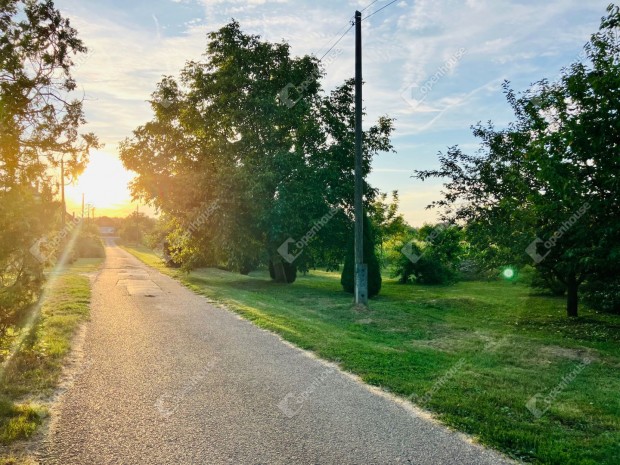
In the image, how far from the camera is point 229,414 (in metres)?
5.26

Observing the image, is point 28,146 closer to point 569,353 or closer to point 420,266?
point 569,353

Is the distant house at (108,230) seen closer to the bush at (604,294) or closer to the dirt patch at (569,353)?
the bush at (604,294)

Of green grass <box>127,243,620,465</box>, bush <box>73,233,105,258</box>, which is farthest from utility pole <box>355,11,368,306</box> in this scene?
bush <box>73,233,105,258</box>

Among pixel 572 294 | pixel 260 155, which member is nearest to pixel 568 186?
pixel 572 294

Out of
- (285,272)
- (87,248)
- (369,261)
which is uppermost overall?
(369,261)

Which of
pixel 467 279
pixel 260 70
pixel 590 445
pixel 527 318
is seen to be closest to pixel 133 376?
pixel 590 445

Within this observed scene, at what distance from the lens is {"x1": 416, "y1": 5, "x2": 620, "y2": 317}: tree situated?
383 inches

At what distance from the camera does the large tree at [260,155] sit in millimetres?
19828

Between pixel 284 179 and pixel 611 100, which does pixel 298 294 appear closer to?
pixel 284 179

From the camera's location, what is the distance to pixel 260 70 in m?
21.9

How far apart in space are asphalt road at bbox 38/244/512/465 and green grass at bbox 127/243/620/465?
0.53 meters

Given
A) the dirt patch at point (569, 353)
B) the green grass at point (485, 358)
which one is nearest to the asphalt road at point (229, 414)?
the green grass at point (485, 358)

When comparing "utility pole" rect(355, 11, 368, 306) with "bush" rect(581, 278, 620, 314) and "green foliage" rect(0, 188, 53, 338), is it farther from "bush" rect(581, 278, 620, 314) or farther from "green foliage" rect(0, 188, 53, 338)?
"green foliage" rect(0, 188, 53, 338)

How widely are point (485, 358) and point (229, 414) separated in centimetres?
543
